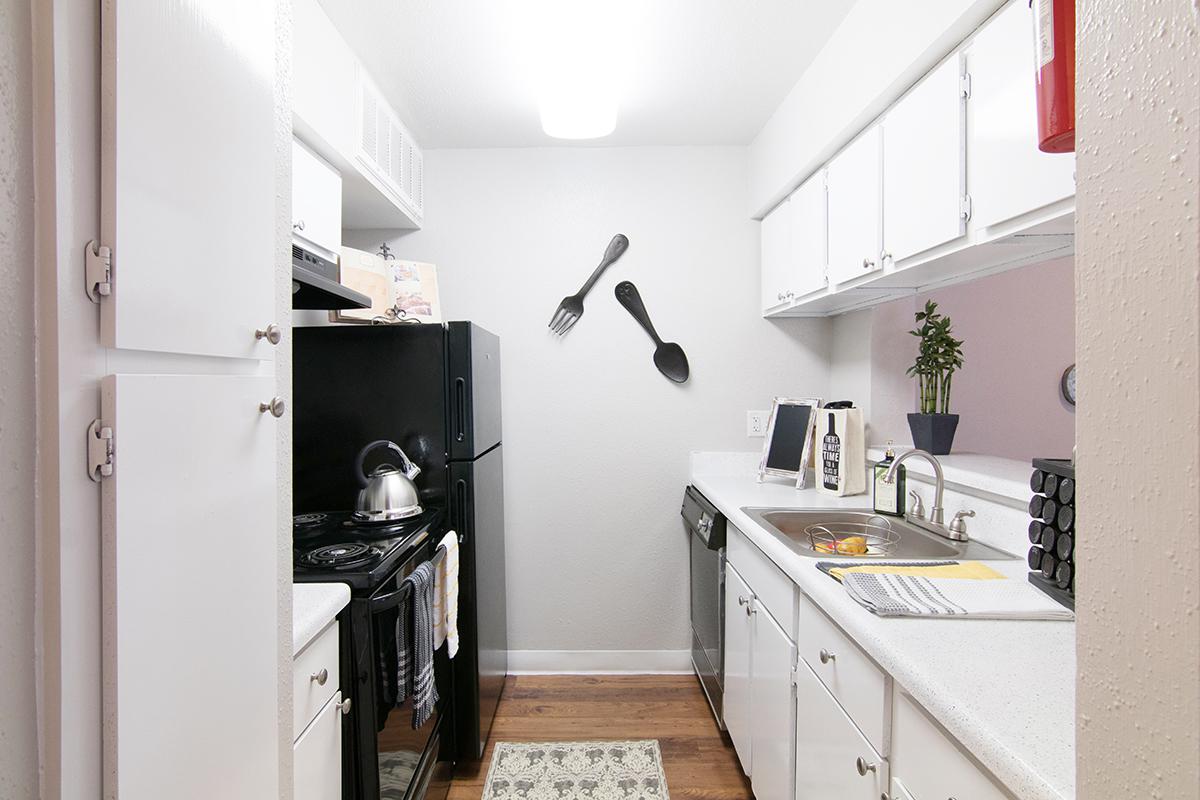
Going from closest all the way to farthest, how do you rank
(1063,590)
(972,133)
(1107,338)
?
(1107,338)
(1063,590)
(972,133)

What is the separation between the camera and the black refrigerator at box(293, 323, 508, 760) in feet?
6.71

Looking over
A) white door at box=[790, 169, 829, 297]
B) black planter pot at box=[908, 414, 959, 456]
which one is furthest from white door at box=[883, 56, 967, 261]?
black planter pot at box=[908, 414, 959, 456]

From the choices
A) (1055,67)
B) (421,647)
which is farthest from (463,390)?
(1055,67)

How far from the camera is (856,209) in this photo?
1813 millimetres

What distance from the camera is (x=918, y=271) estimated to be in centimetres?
162

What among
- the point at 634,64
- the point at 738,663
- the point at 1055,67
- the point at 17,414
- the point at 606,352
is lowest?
the point at 738,663

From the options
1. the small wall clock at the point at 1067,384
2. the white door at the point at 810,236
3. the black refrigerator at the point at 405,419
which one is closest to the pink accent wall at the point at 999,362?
the small wall clock at the point at 1067,384

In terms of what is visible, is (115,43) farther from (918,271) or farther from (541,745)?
(541,745)

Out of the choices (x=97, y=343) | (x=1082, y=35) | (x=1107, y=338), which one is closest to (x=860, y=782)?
(x=1107, y=338)

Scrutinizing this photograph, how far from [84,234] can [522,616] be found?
2.54m

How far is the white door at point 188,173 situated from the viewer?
58 cm

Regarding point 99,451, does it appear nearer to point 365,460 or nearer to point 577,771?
point 365,460

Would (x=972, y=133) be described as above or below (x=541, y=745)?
above

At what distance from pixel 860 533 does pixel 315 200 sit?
1958 millimetres
